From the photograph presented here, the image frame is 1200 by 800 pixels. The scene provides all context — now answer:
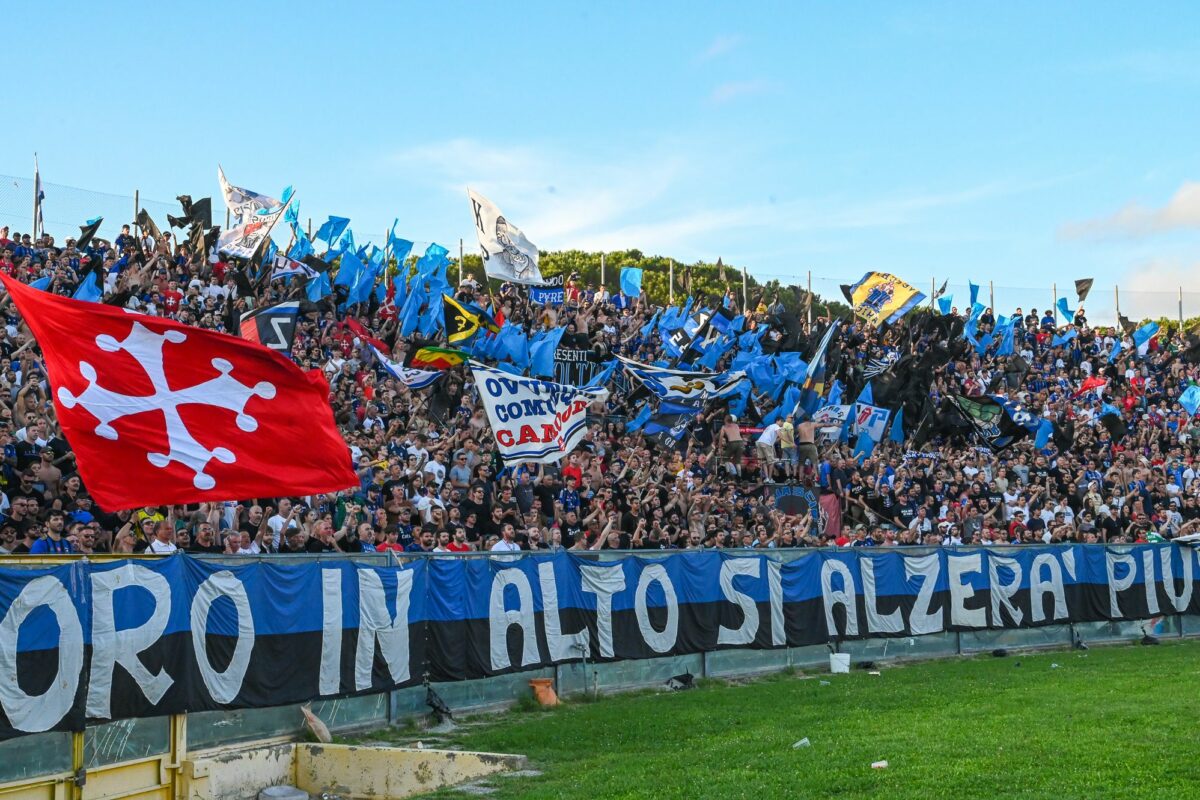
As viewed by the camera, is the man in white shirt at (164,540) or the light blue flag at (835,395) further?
the light blue flag at (835,395)

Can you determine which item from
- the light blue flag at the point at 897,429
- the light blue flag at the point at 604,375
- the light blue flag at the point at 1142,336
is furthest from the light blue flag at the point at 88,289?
the light blue flag at the point at 1142,336

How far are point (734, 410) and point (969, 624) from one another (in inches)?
403

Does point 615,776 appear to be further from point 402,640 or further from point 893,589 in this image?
point 893,589

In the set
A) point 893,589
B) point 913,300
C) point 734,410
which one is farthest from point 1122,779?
point 913,300

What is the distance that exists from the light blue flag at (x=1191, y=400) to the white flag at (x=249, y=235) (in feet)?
102

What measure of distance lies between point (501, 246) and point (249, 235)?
7558 millimetres

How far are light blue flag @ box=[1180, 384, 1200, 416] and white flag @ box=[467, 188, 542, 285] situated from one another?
23590 mm

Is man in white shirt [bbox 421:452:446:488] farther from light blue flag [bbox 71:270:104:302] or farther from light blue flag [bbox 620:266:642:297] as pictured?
light blue flag [bbox 620:266:642:297]

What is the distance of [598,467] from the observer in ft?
87.3

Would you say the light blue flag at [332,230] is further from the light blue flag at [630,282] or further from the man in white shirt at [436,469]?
the man in white shirt at [436,469]

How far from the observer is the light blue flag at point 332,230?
36.5m

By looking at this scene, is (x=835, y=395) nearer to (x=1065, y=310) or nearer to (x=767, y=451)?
(x=767, y=451)

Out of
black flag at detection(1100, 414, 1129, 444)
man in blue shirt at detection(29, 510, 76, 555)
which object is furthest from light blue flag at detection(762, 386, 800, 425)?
man in blue shirt at detection(29, 510, 76, 555)

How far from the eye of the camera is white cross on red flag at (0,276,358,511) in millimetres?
11891
